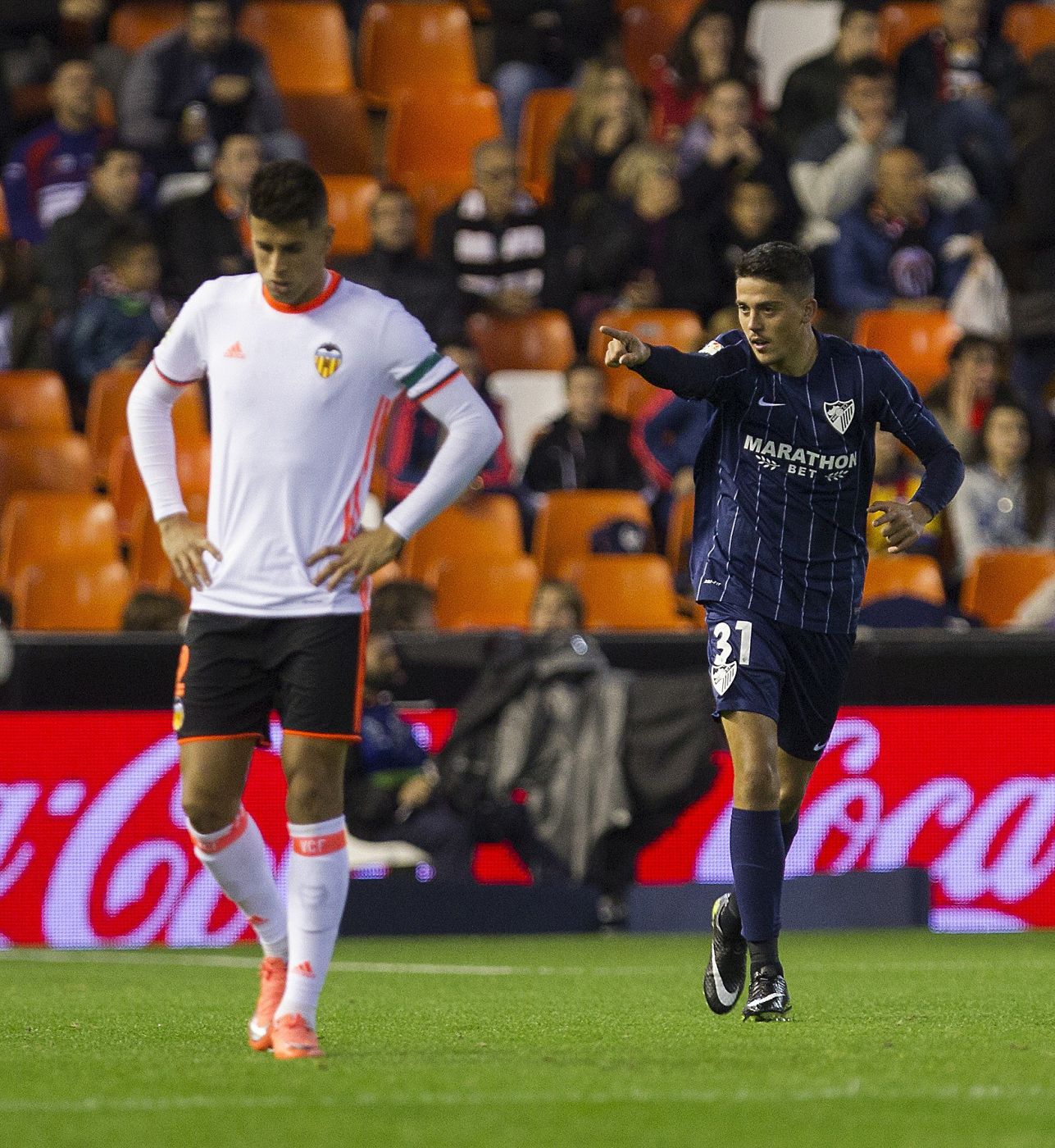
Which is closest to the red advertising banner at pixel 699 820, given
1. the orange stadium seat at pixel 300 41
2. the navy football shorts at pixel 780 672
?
the navy football shorts at pixel 780 672

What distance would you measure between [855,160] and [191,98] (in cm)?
431

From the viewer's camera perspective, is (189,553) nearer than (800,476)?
Yes

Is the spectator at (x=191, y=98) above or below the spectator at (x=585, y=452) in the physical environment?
above

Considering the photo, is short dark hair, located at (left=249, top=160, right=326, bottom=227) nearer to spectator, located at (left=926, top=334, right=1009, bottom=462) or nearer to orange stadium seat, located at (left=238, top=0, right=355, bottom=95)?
spectator, located at (left=926, top=334, right=1009, bottom=462)

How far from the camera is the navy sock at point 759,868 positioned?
611 centimetres

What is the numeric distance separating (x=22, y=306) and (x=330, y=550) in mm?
8452

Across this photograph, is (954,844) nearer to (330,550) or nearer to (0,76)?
(330,550)

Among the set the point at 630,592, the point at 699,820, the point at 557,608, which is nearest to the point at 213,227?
the point at 630,592

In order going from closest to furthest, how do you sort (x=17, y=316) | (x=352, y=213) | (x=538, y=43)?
1. (x=17, y=316)
2. (x=352, y=213)
3. (x=538, y=43)

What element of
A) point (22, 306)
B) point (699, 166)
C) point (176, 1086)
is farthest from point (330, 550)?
point (699, 166)

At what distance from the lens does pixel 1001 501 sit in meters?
12.3

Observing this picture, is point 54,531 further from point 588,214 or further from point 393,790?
point 588,214

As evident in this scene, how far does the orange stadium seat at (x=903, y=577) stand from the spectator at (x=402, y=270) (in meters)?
3.06

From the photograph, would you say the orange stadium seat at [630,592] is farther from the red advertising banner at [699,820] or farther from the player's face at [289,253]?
the player's face at [289,253]
